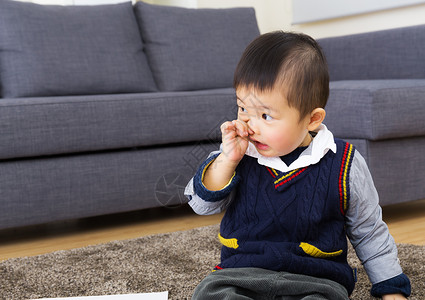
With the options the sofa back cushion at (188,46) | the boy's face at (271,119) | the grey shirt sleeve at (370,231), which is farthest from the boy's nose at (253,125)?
the sofa back cushion at (188,46)

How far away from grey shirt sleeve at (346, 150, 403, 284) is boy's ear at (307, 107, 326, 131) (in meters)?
0.09

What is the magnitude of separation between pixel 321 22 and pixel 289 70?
94.2 inches

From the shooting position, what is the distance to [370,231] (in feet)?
3.04

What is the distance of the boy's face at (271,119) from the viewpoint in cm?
84

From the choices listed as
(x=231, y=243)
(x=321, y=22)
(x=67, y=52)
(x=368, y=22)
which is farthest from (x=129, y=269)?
(x=321, y=22)

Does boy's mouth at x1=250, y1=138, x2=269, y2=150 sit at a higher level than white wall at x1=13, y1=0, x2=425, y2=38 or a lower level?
higher

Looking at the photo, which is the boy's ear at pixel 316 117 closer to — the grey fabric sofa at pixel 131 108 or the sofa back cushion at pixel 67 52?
the grey fabric sofa at pixel 131 108

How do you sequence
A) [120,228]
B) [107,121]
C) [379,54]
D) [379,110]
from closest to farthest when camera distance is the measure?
[379,110]
[107,121]
[120,228]
[379,54]

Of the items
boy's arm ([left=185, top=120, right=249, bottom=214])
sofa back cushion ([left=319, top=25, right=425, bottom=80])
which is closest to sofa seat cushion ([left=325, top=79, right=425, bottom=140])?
sofa back cushion ([left=319, top=25, right=425, bottom=80])

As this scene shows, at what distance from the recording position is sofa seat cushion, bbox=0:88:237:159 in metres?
1.67

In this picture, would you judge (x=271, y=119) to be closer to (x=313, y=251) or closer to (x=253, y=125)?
(x=253, y=125)

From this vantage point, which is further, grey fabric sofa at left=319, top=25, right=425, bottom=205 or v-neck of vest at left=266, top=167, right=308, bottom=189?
grey fabric sofa at left=319, top=25, right=425, bottom=205

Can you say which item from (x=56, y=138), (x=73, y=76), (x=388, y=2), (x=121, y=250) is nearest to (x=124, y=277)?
(x=121, y=250)

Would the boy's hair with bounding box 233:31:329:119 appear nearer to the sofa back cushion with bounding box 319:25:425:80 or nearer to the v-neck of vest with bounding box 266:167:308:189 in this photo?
the v-neck of vest with bounding box 266:167:308:189
